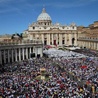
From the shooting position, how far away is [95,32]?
138 meters

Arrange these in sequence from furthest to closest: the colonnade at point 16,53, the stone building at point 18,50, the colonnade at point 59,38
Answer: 1. the colonnade at point 59,38
2. the stone building at point 18,50
3. the colonnade at point 16,53

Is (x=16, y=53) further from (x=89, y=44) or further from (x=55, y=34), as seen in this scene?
(x=55, y=34)

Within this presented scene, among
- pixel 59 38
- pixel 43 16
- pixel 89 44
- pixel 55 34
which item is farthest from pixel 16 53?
pixel 43 16

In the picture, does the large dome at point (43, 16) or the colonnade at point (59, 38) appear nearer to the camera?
the colonnade at point (59, 38)

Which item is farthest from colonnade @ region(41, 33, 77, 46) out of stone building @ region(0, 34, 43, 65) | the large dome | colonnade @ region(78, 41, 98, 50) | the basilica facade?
stone building @ region(0, 34, 43, 65)

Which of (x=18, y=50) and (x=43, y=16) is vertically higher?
(x=43, y=16)

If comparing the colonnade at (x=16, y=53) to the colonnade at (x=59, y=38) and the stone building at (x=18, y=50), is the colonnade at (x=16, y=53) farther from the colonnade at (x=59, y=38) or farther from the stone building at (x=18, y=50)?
the colonnade at (x=59, y=38)

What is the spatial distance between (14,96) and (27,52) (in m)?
50.2

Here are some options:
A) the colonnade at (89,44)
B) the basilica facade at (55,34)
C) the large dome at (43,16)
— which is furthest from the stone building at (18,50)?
the large dome at (43,16)

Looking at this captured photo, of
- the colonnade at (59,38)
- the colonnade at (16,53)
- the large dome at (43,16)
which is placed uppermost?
the large dome at (43,16)

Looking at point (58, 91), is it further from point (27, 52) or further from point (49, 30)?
point (49, 30)

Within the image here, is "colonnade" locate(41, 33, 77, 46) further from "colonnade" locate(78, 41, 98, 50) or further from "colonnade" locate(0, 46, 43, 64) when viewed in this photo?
"colonnade" locate(0, 46, 43, 64)

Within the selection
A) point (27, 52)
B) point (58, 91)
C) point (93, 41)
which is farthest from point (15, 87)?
point (93, 41)

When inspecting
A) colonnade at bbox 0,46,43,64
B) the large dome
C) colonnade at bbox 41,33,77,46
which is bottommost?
colonnade at bbox 0,46,43,64
